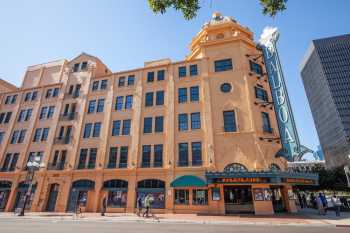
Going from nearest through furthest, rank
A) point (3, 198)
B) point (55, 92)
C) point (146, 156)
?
point (146, 156) → point (3, 198) → point (55, 92)

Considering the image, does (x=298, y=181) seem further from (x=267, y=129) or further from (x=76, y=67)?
(x=76, y=67)

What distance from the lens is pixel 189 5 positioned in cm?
639

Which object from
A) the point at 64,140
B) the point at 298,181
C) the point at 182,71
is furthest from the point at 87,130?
the point at 298,181

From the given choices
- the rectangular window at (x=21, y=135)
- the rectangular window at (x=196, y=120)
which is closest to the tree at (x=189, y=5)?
the rectangular window at (x=196, y=120)

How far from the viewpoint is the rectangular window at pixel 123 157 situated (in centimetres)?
2400

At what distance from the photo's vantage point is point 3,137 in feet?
102

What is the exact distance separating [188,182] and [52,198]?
18.1m

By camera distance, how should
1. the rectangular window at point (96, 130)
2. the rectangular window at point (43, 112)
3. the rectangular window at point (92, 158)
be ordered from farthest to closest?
1. the rectangular window at point (43, 112)
2. the rectangular window at point (96, 130)
3. the rectangular window at point (92, 158)

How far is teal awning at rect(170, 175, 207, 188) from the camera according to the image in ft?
65.1

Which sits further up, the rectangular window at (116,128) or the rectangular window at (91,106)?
the rectangular window at (91,106)

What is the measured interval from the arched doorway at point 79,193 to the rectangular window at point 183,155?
11.1 meters

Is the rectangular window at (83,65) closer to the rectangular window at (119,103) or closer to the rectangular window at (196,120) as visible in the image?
the rectangular window at (119,103)

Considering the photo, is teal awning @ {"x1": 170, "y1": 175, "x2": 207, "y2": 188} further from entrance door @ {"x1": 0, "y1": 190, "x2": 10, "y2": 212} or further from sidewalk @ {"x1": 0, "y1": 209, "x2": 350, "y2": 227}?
entrance door @ {"x1": 0, "y1": 190, "x2": 10, "y2": 212}

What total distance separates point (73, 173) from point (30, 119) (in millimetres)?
13143
